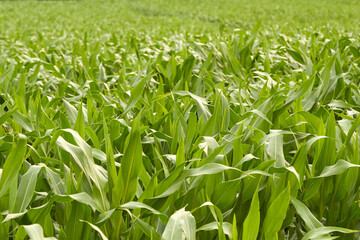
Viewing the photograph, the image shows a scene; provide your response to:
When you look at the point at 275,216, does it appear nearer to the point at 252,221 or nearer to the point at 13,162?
the point at 252,221

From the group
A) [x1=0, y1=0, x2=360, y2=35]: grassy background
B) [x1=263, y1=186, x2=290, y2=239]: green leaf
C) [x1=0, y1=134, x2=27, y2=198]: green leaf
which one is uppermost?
[x1=0, y1=134, x2=27, y2=198]: green leaf

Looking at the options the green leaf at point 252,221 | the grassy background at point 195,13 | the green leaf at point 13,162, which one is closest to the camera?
the green leaf at point 252,221

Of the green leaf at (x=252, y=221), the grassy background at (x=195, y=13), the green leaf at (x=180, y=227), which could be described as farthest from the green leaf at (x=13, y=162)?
the grassy background at (x=195, y=13)

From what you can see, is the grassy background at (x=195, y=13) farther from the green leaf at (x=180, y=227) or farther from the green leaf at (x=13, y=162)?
the green leaf at (x=180, y=227)

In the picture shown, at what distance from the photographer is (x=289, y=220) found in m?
1.36

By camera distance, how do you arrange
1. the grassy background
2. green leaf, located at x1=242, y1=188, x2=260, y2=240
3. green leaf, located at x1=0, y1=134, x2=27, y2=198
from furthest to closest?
the grassy background → green leaf, located at x1=0, y1=134, x2=27, y2=198 → green leaf, located at x1=242, y1=188, x2=260, y2=240

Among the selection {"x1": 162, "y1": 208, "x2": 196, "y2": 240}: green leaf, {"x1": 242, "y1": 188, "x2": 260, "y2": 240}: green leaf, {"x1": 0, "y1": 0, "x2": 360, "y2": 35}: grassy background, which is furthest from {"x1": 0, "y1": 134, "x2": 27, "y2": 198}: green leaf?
{"x1": 0, "y1": 0, "x2": 360, "y2": 35}: grassy background

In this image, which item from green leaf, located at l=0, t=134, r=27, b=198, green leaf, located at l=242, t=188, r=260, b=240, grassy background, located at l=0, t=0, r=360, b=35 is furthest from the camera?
grassy background, located at l=0, t=0, r=360, b=35

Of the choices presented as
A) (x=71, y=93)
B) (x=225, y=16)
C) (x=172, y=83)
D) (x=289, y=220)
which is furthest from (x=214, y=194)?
(x=225, y=16)

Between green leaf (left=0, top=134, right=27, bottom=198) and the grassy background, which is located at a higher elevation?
green leaf (left=0, top=134, right=27, bottom=198)

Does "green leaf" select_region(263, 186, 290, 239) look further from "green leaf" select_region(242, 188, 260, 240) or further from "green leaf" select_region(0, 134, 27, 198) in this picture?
"green leaf" select_region(0, 134, 27, 198)

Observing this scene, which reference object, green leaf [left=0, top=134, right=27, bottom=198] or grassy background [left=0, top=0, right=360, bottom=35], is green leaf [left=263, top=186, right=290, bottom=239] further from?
grassy background [left=0, top=0, right=360, bottom=35]

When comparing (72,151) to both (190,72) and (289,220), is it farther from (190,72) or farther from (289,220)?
(190,72)

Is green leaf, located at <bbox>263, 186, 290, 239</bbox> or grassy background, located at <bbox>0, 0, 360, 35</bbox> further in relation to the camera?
grassy background, located at <bbox>0, 0, 360, 35</bbox>
